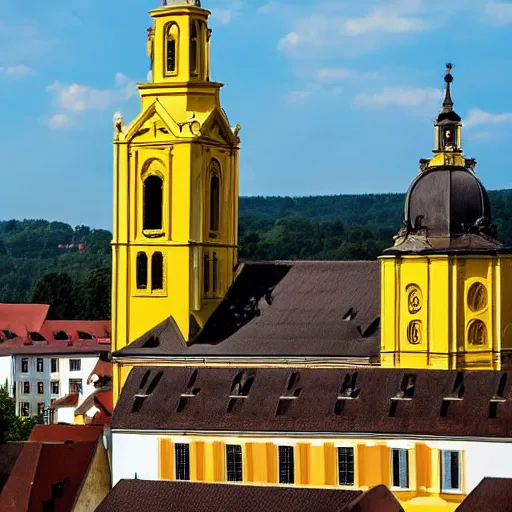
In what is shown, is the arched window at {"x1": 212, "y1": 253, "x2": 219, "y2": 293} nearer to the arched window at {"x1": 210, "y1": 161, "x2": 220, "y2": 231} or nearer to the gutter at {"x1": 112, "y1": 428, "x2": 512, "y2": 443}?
the arched window at {"x1": 210, "y1": 161, "x2": 220, "y2": 231}

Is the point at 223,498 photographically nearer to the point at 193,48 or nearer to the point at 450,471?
the point at 450,471

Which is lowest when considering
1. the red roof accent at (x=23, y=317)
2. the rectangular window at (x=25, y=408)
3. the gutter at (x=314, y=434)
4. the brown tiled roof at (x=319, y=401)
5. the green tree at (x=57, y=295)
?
the rectangular window at (x=25, y=408)

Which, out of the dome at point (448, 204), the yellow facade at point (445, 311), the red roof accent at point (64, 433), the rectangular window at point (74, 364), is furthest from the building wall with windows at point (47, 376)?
the yellow facade at point (445, 311)

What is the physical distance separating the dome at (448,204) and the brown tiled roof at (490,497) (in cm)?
1820

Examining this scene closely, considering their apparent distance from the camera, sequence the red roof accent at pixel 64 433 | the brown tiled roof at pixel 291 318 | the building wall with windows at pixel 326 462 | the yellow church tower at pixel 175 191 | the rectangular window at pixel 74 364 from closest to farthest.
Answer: the building wall with windows at pixel 326 462
the red roof accent at pixel 64 433
the brown tiled roof at pixel 291 318
the yellow church tower at pixel 175 191
the rectangular window at pixel 74 364

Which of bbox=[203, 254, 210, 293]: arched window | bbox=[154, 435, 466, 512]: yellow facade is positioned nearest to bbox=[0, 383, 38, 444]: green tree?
bbox=[203, 254, 210, 293]: arched window

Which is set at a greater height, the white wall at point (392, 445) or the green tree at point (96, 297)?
the green tree at point (96, 297)

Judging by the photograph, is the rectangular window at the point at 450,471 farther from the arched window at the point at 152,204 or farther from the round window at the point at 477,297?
the arched window at the point at 152,204

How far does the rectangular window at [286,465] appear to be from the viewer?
71000 mm

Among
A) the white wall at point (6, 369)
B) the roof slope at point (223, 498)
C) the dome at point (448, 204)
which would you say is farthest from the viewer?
the white wall at point (6, 369)

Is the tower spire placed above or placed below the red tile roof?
above

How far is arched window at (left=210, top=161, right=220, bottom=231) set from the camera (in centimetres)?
9006

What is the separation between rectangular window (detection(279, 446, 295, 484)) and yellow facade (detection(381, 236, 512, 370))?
10.2 metres

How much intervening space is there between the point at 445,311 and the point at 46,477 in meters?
17.2
